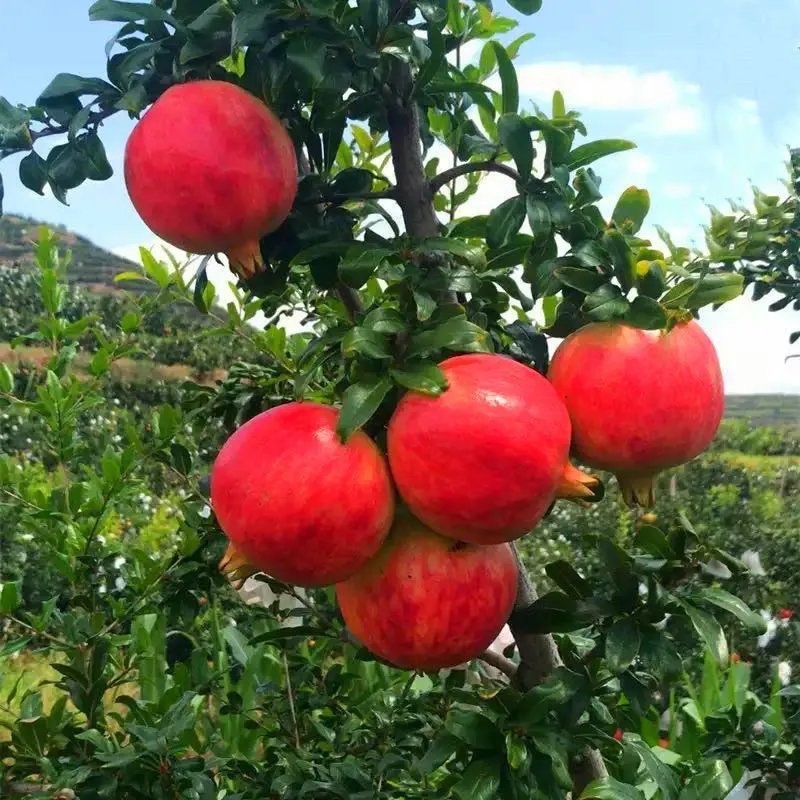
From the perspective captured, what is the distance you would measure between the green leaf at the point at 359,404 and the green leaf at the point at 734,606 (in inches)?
13.4

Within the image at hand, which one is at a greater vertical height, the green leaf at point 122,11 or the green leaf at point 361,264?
the green leaf at point 122,11

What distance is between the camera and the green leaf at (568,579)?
786 millimetres

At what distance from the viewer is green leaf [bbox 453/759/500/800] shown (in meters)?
0.74

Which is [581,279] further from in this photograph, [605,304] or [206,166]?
[206,166]

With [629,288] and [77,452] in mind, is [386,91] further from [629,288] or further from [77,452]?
[77,452]

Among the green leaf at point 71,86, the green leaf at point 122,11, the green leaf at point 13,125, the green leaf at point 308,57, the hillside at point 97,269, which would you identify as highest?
the green leaf at point 122,11

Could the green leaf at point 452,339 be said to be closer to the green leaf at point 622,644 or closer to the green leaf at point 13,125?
the green leaf at point 622,644

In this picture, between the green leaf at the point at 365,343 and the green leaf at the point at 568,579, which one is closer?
the green leaf at the point at 365,343

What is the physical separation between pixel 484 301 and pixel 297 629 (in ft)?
1.38

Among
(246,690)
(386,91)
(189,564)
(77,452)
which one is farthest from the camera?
(246,690)

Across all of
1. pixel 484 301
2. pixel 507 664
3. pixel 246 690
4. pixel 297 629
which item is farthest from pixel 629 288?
pixel 246 690

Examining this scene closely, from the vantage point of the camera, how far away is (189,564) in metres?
1.19

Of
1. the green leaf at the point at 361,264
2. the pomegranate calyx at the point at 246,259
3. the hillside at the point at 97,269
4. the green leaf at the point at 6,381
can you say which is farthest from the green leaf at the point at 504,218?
the hillside at the point at 97,269

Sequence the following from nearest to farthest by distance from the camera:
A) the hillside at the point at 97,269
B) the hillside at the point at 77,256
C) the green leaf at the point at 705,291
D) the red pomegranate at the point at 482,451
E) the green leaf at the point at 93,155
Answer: the red pomegranate at the point at 482,451
the green leaf at the point at 705,291
the green leaf at the point at 93,155
the hillside at the point at 97,269
the hillside at the point at 77,256
